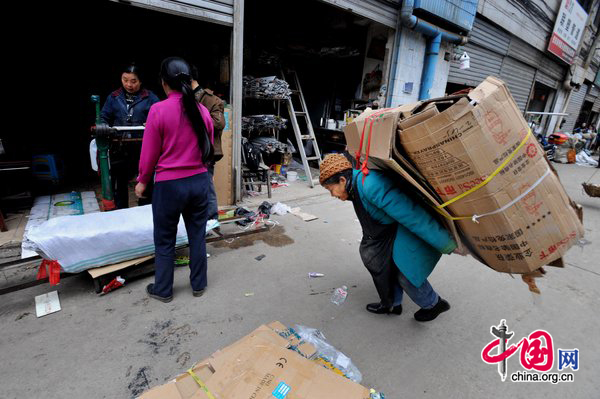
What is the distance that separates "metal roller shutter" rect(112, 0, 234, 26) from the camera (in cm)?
332

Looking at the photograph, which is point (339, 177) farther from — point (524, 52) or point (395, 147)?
point (524, 52)

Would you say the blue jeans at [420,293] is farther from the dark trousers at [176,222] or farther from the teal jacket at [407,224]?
the dark trousers at [176,222]

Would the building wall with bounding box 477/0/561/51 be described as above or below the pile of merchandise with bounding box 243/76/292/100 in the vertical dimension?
above

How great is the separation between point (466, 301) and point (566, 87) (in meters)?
16.8

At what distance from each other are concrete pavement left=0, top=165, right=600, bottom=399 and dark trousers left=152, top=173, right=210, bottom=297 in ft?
0.66

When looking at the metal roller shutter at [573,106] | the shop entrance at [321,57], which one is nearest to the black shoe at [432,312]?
the shop entrance at [321,57]

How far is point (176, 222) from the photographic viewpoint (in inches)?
90.4

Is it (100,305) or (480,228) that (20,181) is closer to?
(100,305)

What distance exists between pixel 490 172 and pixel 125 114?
348cm

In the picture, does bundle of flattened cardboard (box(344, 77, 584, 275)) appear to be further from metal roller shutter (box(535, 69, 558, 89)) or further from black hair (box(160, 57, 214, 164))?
metal roller shutter (box(535, 69, 558, 89))

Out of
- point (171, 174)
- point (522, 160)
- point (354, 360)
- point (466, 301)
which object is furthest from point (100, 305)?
point (466, 301)

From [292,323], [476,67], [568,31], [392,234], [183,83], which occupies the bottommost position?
[292,323]

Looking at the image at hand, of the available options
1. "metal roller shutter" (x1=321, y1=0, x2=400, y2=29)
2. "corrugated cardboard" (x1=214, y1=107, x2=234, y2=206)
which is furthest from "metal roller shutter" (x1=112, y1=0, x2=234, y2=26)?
"metal roller shutter" (x1=321, y1=0, x2=400, y2=29)

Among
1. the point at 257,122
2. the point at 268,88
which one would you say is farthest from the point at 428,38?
the point at 257,122
